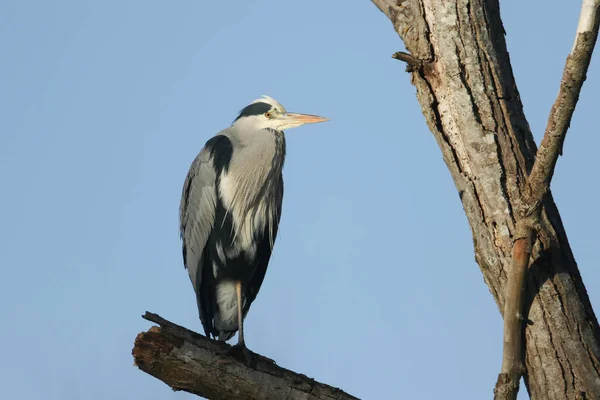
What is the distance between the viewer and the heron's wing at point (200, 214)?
595cm

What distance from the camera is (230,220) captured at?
19.6ft

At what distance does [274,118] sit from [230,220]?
861 millimetres

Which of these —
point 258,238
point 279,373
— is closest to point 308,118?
point 258,238

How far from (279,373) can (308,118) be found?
2445mm

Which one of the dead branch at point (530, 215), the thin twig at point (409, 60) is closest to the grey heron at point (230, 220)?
the thin twig at point (409, 60)

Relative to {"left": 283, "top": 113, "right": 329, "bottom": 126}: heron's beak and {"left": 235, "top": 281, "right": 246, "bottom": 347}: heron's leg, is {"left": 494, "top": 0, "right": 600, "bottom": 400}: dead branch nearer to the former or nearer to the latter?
{"left": 235, "top": 281, "right": 246, "bottom": 347}: heron's leg

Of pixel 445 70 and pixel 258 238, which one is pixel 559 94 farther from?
pixel 258 238

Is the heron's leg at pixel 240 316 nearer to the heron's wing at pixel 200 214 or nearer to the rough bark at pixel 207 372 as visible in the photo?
the heron's wing at pixel 200 214

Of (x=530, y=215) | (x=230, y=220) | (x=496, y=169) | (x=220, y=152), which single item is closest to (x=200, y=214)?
(x=230, y=220)

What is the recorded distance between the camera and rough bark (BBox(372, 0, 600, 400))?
3740 millimetres

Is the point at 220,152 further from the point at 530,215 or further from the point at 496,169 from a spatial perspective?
the point at 530,215

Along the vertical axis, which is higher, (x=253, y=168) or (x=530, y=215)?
(x=253, y=168)

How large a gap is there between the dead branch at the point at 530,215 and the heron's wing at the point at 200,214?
275 cm

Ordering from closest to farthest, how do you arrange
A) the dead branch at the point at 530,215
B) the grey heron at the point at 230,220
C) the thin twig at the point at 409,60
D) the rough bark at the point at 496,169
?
the dead branch at the point at 530,215 < the rough bark at the point at 496,169 < the thin twig at the point at 409,60 < the grey heron at the point at 230,220
